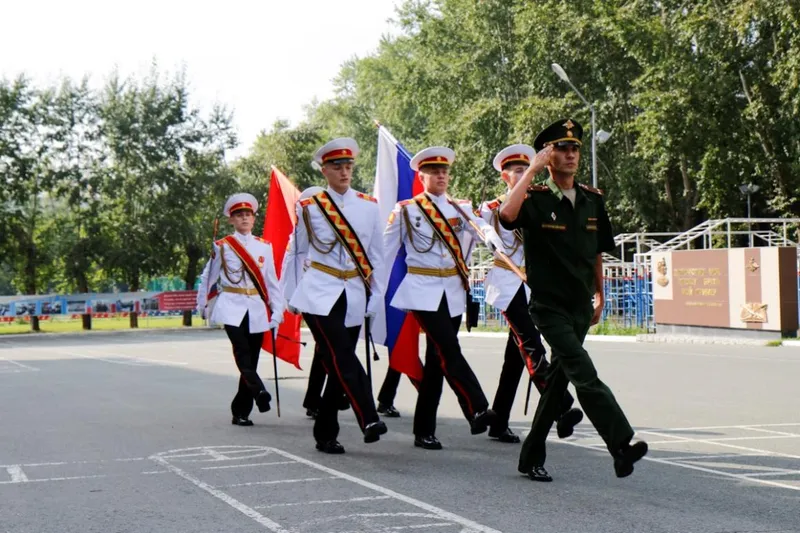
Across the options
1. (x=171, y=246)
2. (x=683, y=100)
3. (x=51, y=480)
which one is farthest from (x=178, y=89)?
(x=51, y=480)

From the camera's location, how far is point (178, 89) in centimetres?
5375

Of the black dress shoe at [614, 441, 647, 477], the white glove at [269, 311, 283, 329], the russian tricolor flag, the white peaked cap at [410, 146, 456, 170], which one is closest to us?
the black dress shoe at [614, 441, 647, 477]

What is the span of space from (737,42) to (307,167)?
103 ft

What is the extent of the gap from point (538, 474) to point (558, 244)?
4.49 feet

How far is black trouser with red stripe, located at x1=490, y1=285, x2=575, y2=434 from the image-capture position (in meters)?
8.83

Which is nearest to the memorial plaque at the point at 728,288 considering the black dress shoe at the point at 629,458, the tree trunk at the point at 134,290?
the black dress shoe at the point at 629,458

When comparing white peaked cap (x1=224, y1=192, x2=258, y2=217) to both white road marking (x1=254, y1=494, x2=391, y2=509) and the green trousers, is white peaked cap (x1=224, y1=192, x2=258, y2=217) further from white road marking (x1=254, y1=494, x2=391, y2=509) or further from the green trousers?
white road marking (x1=254, y1=494, x2=391, y2=509)

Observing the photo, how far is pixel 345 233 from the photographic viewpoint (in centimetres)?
878

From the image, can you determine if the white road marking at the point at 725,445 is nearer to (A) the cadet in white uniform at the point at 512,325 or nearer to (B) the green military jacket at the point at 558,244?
(A) the cadet in white uniform at the point at 512,325

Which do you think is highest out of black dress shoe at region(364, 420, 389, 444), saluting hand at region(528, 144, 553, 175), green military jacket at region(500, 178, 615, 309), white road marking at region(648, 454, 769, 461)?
saluting hand at region(528, 144, 553, 175)

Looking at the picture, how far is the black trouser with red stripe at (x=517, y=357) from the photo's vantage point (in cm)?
883

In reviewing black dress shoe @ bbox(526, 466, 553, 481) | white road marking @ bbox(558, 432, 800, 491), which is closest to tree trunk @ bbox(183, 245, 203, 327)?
white road marking @ bbox(558, 432, 800, 491)

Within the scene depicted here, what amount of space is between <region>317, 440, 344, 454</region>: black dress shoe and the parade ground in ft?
0.38

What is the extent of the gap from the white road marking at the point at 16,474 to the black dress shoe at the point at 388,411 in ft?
12.8
